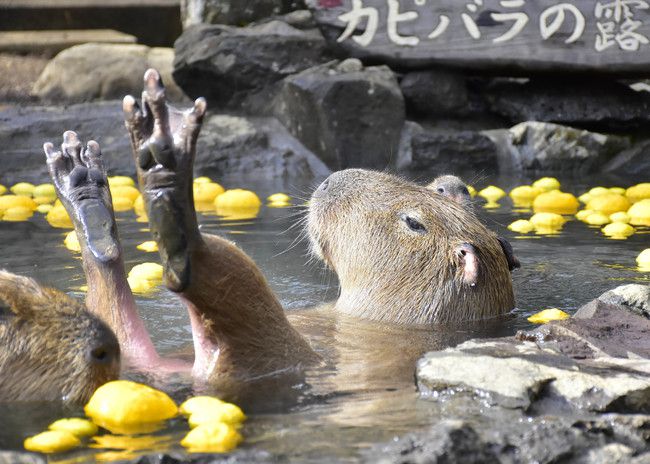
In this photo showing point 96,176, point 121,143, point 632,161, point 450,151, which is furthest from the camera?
point 632,161

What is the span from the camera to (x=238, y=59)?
1033 centimetres

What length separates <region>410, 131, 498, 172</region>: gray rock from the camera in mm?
9867

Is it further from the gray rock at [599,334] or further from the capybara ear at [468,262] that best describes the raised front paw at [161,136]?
the capybara ear at [468,262]

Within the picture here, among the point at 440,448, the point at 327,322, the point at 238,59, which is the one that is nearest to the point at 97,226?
the point at 327,322

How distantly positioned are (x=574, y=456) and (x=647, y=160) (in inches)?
314

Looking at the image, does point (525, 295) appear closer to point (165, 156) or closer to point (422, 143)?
point (165, 156)

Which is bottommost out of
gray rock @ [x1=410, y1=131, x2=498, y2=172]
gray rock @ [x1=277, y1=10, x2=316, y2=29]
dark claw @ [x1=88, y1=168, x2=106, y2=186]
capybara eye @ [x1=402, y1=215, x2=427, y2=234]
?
gray rock @ [x1=410, y1=131, x2=498, y2=172]

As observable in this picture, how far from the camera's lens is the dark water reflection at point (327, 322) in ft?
10.1

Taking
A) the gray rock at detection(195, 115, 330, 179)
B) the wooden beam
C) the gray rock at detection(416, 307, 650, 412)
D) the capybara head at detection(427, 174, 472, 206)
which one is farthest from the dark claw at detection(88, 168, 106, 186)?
the wooden beam

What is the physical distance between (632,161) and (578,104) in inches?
31.7

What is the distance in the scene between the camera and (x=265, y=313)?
3836mm

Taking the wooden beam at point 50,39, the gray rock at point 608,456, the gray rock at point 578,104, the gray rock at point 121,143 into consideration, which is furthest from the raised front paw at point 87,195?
the wooden beam at point 50,39

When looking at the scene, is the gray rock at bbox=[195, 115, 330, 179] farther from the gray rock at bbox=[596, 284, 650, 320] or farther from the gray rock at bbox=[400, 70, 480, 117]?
the gray rock at bbox=[596, 284, 650, 320]

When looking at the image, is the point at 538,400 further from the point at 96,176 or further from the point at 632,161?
the point at 632,161
